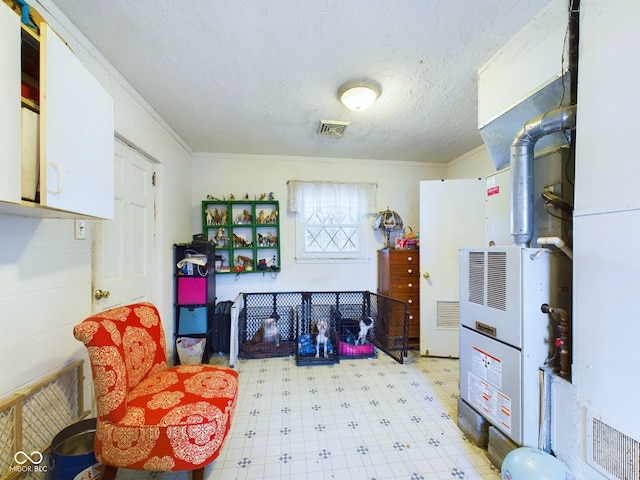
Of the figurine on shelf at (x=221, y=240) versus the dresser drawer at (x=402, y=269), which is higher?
the figurine on shelf at (x=221, y=240)

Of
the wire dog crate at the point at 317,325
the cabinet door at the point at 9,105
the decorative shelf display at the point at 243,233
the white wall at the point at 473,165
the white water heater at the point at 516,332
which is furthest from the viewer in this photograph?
the decorative shelf display at the point at 243,233

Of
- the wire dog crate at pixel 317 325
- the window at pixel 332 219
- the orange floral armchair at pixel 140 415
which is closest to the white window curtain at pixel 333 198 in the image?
the window at pixel 332 219

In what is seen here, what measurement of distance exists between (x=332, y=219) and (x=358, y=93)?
1.79 m

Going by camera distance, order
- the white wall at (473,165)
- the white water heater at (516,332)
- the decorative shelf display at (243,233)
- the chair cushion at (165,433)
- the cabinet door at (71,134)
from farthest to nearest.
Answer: the decorative shelf display at (243,233)
the white wall at (473,165)
the white water heater at (516,332)
the chair cushion at (165,433)
the cabinet door at (71,134)

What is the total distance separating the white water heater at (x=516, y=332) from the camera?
1258 mm

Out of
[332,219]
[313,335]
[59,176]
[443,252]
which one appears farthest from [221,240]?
[443,252]

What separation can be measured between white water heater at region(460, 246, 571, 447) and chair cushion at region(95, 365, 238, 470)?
1.41 meters

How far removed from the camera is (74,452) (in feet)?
4.10

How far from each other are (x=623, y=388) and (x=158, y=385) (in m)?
2.00

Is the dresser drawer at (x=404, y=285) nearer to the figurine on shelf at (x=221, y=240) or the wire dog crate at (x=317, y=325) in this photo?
the wire dog crate at (x=317, y=325)

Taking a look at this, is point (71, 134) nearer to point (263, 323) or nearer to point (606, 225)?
point (606, 225)

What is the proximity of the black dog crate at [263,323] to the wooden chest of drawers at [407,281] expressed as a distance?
118 centimetres

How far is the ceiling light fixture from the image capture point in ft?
6.09

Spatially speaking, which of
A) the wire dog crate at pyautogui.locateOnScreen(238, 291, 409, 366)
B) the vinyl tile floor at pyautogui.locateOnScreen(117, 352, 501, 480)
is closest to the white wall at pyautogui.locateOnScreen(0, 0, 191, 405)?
the vinyl tile floor at pyautogui.locateOnScreen(117, 352, 501, 480)
